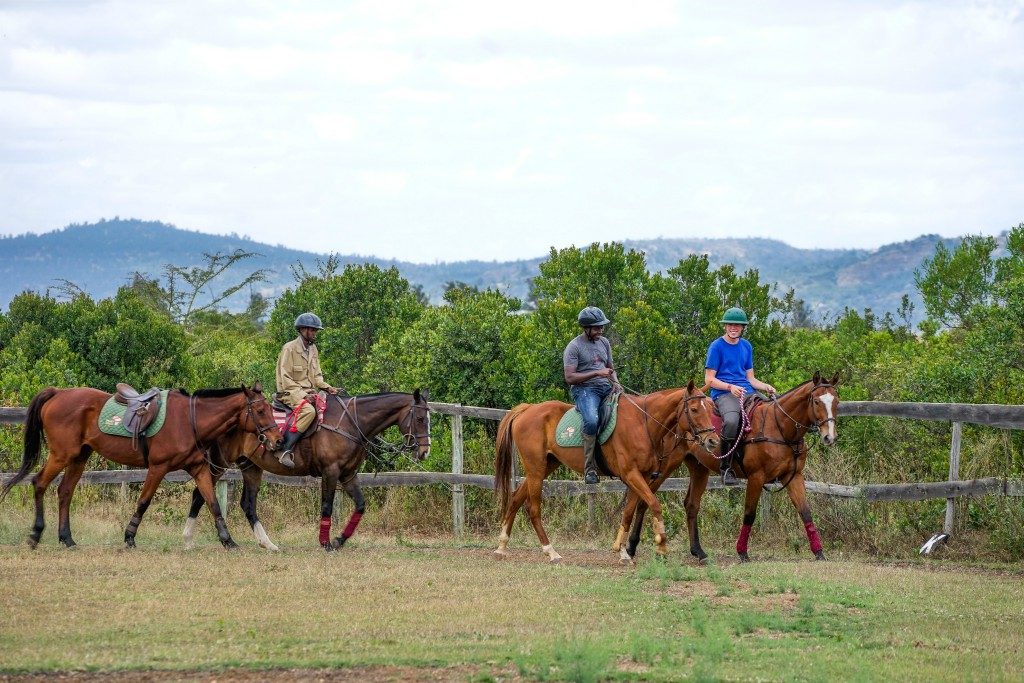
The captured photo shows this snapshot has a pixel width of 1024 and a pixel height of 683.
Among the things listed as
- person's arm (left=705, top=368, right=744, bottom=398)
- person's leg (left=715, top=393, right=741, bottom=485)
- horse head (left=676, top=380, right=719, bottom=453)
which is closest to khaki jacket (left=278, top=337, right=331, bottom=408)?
horse head (left=676, top=380, right=719, bottom=453)

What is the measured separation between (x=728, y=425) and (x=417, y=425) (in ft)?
12.6

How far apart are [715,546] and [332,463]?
4.92m

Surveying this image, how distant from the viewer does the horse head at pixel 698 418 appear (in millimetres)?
13281

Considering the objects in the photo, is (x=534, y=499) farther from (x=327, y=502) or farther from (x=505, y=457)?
(x=327, y=502)

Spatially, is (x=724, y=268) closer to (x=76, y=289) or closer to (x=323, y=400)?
(x=323, y=400)

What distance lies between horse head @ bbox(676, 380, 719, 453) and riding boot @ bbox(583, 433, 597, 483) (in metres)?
1.01

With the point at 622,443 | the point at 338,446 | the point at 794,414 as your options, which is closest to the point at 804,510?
the point at 794,414

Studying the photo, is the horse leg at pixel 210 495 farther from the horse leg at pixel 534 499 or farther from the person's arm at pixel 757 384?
the person's arm at pixel 757 384

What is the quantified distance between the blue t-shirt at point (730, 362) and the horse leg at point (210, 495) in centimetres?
606

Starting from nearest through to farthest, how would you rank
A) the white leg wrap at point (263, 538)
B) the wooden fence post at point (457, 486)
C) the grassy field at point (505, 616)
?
the grassy field at point (505, 616) → the white leg wrap at point (263, 538) → the wooden fence post at point (457, 486)

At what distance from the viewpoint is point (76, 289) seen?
45.9 metres

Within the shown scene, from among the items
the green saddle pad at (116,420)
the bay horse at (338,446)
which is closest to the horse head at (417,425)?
the bay horse at (338,446)

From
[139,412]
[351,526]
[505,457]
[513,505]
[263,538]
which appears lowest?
[263,538]

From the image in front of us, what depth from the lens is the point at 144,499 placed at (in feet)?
48.7
